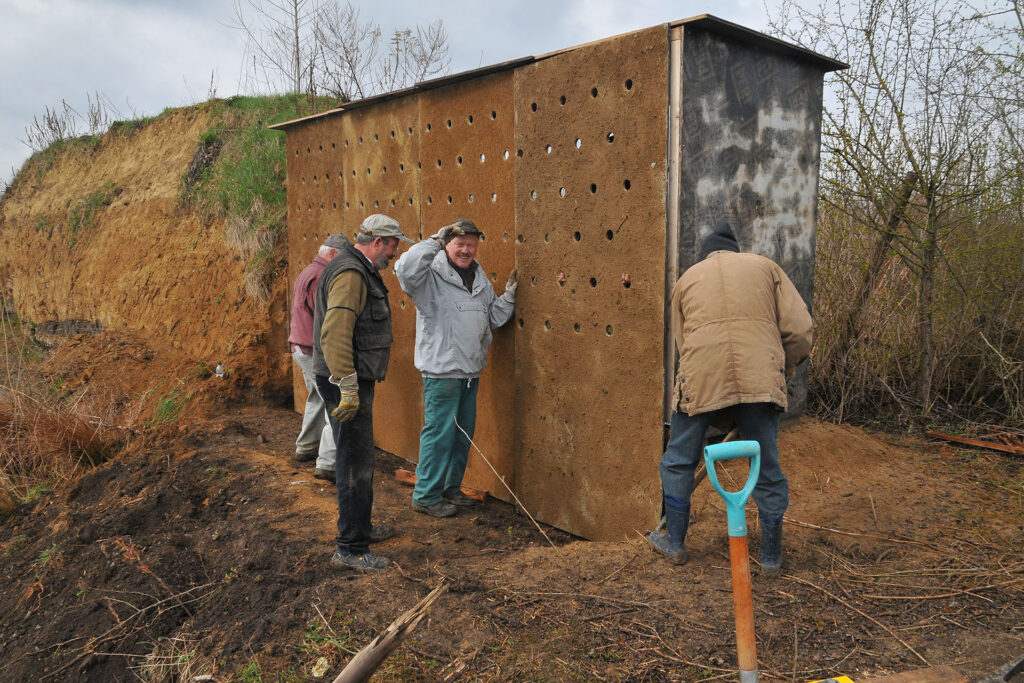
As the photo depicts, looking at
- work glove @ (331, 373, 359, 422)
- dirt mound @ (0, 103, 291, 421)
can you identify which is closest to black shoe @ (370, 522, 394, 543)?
work glove @ (331, 373, 359, 422)

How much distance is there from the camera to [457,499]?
5.71 m

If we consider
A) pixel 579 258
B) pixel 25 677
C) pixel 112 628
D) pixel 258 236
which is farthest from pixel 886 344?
pixel 258 236

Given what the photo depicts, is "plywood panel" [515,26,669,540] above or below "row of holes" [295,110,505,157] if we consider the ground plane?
below

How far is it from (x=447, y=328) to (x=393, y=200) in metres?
1.92

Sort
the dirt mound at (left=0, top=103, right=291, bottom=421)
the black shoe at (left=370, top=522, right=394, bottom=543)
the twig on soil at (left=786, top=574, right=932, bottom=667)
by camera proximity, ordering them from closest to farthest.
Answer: the twig on soil at (left=786, top=574, right=932, bottom=667), the black shoe at (left=370, top=522, right=394, bottom=543), the dirt mound at (left=0, top=103, right=291, bottom=421)

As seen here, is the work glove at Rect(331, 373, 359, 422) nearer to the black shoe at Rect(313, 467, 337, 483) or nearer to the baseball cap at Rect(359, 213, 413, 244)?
the baseball cap at Rect(359, 213, 413, 244)

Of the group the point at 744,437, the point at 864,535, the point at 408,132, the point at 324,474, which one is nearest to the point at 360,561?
the point at 324,474

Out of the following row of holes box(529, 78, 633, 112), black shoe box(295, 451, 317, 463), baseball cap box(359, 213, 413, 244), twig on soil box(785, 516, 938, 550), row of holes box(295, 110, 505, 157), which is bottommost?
black shoe box(295, 451, 317, 463)

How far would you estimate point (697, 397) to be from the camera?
3.66 meters

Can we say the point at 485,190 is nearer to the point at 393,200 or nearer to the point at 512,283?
the point at 512,283

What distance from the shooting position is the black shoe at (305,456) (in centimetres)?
661

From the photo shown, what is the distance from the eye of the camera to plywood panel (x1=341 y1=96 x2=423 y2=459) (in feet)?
20.9

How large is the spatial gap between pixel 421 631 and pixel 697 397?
176 centimetres

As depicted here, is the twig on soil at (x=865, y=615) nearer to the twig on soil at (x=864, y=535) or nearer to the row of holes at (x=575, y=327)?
the twig on soil at (x=864, y=535)
